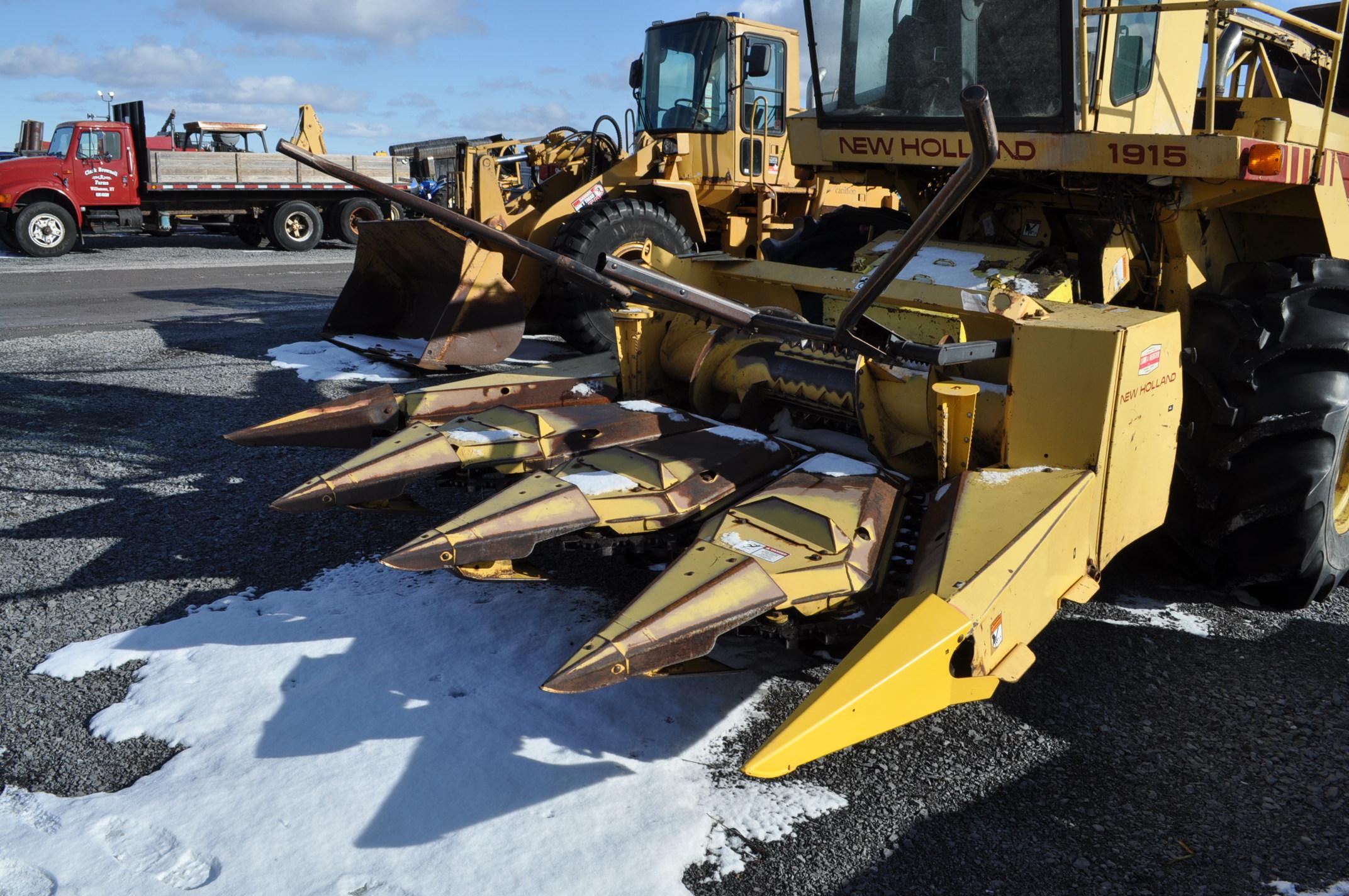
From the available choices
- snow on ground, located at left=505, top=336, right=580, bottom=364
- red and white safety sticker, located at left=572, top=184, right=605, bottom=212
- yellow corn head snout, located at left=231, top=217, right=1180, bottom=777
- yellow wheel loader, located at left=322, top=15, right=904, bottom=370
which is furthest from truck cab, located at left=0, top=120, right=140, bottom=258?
yellow corn head snout, located at left=231, top=217, right=1180, bottom=777

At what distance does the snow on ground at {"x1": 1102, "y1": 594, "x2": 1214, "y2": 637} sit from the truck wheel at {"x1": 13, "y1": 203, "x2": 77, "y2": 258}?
17434mm

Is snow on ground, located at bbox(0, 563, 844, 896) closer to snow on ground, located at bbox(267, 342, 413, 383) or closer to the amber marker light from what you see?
the amber marker light

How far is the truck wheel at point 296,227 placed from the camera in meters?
18.4

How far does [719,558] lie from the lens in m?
2.74

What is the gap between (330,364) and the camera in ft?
25.6

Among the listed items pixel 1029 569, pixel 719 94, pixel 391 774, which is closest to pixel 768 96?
pixel 719 94

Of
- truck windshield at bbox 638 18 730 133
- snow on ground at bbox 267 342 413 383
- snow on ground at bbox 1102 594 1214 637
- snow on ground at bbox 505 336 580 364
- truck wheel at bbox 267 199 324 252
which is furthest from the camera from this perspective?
truck wheel at bbox 267 199 324 252

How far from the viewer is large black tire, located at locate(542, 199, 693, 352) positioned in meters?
7.84

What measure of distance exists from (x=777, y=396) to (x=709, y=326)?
0.51 m

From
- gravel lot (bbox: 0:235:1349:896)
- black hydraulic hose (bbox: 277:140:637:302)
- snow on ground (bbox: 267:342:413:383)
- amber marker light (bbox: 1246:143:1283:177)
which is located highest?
amber marker light (bbox: 1246:143:1283:177)

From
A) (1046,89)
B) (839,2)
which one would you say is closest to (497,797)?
(1046,89)

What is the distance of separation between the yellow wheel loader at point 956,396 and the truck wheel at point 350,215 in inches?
608

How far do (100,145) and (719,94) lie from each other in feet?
40.7

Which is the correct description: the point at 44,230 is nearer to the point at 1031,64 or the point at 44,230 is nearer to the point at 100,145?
the point at 100,145
